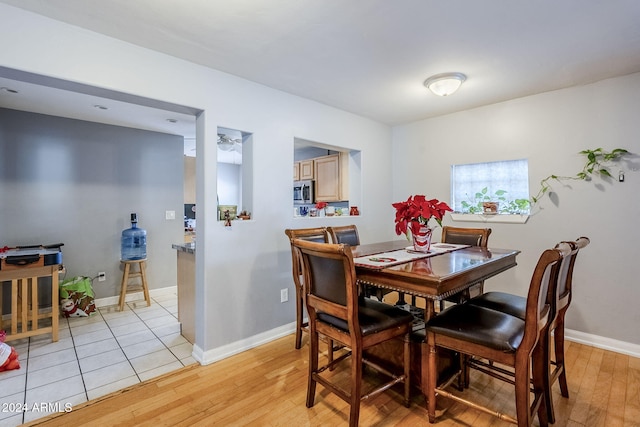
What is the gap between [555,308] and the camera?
5.27ft

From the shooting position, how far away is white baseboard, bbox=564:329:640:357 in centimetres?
254

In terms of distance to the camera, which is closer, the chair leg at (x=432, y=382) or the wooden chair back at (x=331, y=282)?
the wooden chair back at (x=331, y=282)

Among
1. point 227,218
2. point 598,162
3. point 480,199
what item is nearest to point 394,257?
point 227,218

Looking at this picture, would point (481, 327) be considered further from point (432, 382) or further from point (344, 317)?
point (344, 317)

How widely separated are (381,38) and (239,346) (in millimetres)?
2629

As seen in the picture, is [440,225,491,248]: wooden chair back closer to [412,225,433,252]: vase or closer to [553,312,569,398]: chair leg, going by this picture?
[412,225,433,252]: vase

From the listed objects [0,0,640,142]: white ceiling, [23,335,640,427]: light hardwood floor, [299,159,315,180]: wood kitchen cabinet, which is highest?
[0,0,640,142]: white ceiling

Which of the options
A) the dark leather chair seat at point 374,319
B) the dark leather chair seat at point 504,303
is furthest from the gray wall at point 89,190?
the dark leather chair seat at point 504,303

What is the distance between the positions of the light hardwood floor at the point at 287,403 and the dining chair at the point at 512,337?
0.83 feet

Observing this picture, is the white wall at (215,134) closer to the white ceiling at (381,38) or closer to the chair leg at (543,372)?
the white ceiling at (381,38)

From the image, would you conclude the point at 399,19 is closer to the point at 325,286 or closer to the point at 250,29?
the point at 250,29

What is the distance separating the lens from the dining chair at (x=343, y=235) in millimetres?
2803

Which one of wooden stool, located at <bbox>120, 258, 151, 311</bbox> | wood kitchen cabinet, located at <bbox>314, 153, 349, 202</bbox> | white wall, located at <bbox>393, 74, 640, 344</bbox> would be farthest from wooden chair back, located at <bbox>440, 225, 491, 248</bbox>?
wooden stool, located at <bbox>120, 258, 151, 311</bbox>

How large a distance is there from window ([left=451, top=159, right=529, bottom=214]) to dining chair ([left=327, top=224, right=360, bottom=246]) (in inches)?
58.4
